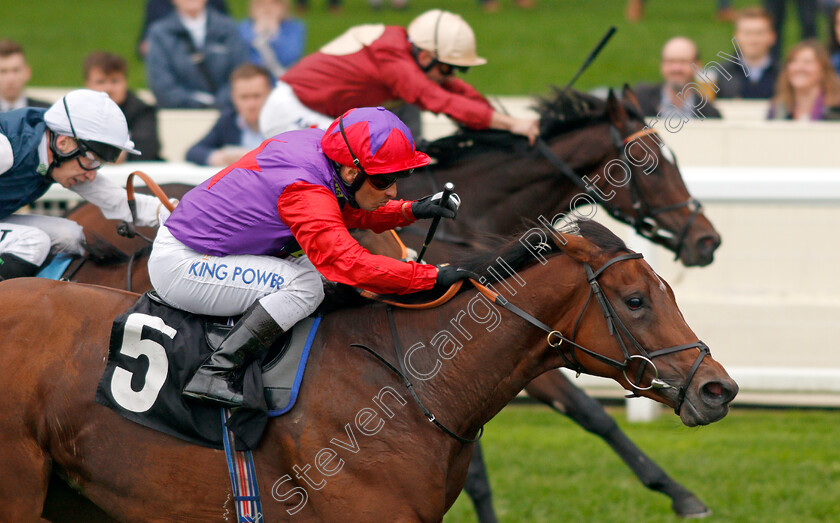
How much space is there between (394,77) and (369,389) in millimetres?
2358

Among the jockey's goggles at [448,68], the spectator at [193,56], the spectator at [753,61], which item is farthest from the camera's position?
the spectator at [193,56]

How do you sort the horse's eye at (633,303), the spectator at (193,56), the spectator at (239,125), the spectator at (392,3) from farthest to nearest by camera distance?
the spectator at (392,3) → the spectator at (193,56) → the spectator at (239,125) → the horse's eye at (633,303)

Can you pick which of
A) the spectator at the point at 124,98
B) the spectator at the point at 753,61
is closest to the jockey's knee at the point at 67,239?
the spectator at the point at 124,98

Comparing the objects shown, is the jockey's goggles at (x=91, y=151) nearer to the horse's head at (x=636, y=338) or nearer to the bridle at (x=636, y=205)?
the horse's head at (x=636, y=338)

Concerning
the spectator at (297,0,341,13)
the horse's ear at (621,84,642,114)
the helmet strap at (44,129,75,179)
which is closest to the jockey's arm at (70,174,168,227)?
the helmet strap at (44,129,75,179)

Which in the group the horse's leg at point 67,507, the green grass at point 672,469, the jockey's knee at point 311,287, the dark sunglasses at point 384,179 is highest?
the dark sunglasses at point 384,179

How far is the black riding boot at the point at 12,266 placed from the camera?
4.00m

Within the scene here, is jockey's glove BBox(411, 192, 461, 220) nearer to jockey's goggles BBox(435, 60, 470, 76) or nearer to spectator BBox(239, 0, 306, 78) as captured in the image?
jockey's goggles BBox(435, 60, 470, 76)

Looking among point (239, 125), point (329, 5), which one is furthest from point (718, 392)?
point (329, 5)

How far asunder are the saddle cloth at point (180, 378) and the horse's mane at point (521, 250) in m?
0.59

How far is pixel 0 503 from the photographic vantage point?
3.42 metres

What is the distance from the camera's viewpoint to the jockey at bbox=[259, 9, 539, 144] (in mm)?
5195

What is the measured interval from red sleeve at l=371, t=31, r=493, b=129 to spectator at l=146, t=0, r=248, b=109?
345 cm

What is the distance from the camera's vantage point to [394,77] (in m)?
5.29
